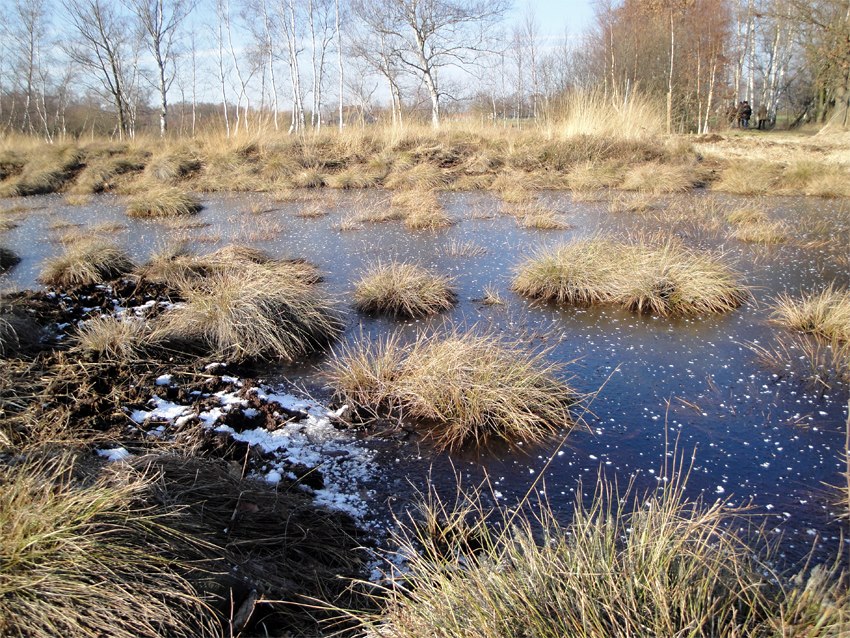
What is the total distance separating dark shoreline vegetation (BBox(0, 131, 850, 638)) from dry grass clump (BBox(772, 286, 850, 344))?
20mm

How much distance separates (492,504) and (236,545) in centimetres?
125

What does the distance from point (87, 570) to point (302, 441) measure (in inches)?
67.9

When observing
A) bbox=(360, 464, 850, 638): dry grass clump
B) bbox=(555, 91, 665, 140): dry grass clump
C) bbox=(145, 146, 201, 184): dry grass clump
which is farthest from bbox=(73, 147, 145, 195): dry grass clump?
bbox=(360, 464, 850, 638): dry grass clump

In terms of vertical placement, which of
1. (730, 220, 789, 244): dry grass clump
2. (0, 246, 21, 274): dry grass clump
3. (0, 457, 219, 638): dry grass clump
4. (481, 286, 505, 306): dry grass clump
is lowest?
(0, 457, 219, 638): dry grass clump

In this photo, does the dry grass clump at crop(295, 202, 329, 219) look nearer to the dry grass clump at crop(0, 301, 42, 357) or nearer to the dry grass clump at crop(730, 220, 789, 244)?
the dry grass clump at crop(0, 301, 42, 357)

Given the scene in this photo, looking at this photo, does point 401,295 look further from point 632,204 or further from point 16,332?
point 632,204

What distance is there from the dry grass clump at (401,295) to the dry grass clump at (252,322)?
1.64 feet

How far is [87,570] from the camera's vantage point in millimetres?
1673

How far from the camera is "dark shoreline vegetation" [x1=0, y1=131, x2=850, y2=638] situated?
158 cm

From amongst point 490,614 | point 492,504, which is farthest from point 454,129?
point 490,614

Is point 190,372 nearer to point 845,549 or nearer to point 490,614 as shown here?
point 490,614

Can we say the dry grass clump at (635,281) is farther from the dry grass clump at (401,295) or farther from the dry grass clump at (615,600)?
the dry grass clump at (615,600)

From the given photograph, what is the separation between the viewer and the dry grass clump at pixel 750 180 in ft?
39.5

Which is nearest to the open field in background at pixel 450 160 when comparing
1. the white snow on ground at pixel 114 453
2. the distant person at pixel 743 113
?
the distant person at pixel 743 113
